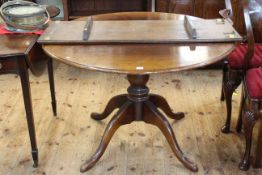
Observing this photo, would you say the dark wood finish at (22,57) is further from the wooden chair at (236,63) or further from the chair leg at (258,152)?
the chair leg at (258,152)

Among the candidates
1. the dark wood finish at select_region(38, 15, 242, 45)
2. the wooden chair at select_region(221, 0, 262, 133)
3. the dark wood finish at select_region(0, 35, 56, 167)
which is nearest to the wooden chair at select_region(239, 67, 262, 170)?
the wooden chair at select_region(221, 0, 262, 133)

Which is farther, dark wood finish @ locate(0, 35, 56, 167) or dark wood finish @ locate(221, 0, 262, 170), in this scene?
dark wood finish @ locate(221, 0, 262, 170)

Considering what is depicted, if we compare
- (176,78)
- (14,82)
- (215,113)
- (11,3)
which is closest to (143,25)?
(11,3)

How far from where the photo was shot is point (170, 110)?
7.68 ft

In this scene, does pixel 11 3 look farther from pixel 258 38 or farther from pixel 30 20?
pixel 258 38

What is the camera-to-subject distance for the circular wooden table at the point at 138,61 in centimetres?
142

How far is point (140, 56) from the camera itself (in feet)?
4.95

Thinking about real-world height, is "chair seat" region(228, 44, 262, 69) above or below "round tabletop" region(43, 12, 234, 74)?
below

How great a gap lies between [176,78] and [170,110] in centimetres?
73

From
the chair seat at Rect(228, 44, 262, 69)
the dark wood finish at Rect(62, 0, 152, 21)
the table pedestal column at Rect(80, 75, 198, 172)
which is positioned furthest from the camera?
the dark wood finish at Rect(62, 0, 152, 21)

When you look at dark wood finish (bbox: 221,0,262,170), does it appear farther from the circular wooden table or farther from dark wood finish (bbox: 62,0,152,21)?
dark wood finish (bbox: 62,0,152,21)

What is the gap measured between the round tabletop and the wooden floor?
2.37ft

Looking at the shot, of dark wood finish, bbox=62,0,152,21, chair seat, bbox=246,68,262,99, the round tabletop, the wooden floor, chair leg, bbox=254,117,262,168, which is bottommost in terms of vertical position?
the wooden floor

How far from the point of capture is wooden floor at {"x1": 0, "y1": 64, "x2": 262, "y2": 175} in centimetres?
197
